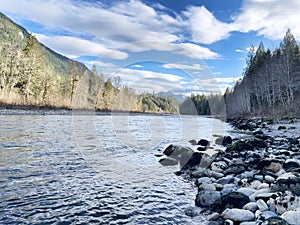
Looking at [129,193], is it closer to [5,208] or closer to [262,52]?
[5,208]

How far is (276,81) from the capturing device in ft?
129

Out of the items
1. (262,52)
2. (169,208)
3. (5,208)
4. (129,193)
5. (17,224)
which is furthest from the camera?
(262,52)

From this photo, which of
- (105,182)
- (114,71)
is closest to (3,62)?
(114,71)

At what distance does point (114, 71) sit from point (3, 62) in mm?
42988

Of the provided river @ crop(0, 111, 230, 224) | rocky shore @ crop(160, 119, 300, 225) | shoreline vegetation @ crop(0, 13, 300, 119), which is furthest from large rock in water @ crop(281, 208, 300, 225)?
shoreline vegetation @ crop(0, 13, 300, 119)

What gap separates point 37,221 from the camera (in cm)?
402

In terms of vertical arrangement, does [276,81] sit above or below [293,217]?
above

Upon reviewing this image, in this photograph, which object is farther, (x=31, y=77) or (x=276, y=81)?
(x=31, y=77)

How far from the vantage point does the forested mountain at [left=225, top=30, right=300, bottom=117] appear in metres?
32.2

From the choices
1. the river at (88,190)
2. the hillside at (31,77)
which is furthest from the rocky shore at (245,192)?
the hillside at (31,77)

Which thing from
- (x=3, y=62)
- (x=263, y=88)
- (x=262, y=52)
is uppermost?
(x=262, y=52)

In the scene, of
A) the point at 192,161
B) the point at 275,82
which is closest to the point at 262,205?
the point at 192,161

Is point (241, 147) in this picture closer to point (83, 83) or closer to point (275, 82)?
point (275, 82)

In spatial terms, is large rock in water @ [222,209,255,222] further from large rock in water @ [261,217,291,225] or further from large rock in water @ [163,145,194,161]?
large rock in water @ [163,145,194,161]
